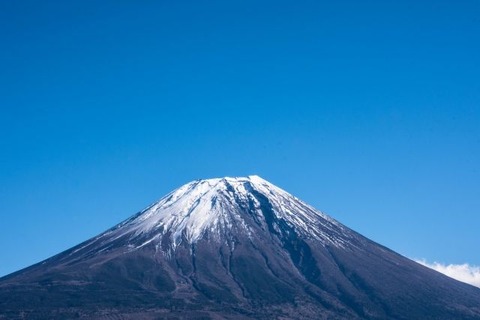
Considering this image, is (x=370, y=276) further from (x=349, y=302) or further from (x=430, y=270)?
(x=430, y=270)

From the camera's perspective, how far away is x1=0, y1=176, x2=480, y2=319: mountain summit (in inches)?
5773

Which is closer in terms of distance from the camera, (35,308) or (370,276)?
(35,308)

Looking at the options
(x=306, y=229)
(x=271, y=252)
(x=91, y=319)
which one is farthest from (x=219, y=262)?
(x=91, y=319)

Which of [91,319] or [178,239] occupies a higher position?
[178,239]

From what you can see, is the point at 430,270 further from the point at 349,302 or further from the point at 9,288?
the point at 9,288

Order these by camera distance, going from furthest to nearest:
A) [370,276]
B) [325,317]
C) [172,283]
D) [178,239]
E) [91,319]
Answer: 1. [178,239]
2. [370,276]
3. [172,283]
4. [325,317]
5. [91,319]

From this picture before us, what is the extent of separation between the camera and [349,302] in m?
158

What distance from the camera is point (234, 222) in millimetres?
195125

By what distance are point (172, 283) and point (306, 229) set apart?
47.2 meters

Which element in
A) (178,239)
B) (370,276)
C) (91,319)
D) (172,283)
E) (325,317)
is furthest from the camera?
(178,239)

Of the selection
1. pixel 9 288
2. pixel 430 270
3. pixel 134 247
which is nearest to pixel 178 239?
pixel 134 247

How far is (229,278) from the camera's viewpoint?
16675 centimetres

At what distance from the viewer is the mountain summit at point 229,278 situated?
147m

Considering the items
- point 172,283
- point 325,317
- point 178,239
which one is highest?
point 178,239
